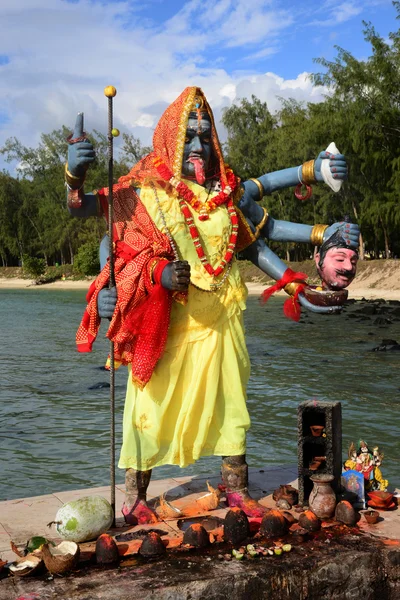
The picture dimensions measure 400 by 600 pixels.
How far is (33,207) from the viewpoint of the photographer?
63875 mm

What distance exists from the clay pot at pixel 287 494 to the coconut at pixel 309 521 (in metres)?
0.49

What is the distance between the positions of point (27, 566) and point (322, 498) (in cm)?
171

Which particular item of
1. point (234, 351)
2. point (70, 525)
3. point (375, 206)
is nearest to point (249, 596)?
point (70, 525)

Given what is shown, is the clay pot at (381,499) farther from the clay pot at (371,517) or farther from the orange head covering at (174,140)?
the orange head covering at (174,140)

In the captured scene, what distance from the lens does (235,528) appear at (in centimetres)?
366

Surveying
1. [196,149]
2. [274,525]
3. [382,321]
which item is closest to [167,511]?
[274,525]

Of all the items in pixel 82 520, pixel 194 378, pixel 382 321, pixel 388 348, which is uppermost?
Answer: pixel 194 378

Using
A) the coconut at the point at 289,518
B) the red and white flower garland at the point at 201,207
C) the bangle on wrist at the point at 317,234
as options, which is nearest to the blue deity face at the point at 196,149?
the red and white flower garland at the point at 201,207

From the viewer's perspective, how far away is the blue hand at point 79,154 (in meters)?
3.97

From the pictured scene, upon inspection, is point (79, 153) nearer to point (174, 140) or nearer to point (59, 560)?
point (174, 140)

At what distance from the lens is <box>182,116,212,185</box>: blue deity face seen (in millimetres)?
4359

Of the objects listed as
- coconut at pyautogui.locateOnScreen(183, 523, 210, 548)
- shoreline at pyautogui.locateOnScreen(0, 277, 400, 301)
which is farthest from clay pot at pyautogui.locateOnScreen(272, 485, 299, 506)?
shoreline at pyautogui.locateOnScreen(0, 277, 400, 301)

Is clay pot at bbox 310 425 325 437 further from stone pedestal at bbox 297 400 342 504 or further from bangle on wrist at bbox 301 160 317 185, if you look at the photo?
bangle on wrist at bbox 301 160 317 185

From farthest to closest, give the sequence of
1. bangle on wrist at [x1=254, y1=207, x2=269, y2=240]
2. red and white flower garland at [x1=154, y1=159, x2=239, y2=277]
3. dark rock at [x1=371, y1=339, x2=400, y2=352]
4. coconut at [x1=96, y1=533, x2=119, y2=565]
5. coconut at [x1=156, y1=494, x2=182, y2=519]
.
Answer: dark rock at [x1=371, y1=339, x2=400, y2=352] → bangle on wrist at [x1=254, y1=207, x2=269, y2=240] → red and white flower garland at [x1=154, y1=159, x2=239, y2=277] → coconut at [x1=156, y1=494, x2=182, y2=519] → coconut at [x1=96, y1=533, x2=119, y2=565]
